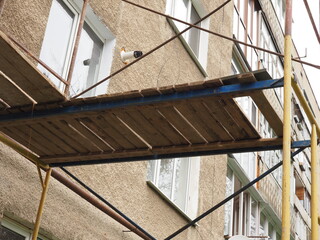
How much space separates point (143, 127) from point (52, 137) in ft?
3.30

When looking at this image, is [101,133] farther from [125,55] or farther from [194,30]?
[194,30]

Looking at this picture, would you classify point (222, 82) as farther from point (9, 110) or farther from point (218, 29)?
point (218, 29)

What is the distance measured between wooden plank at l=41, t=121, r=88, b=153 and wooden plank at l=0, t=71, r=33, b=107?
31cm

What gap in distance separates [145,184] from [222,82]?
464 cm

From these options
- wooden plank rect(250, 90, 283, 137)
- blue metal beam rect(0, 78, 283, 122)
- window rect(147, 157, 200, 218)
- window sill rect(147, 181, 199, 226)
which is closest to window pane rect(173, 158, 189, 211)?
window rect(147, 157, 200, 218)

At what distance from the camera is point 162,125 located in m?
5.43

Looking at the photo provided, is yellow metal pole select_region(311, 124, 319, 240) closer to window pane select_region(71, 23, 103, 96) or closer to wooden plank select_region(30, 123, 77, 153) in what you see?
wooden plank select_region(30, 123, 77, 153)

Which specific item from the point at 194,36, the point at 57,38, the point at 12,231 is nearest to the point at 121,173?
the point at 57,38

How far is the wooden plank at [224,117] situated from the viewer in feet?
16.3

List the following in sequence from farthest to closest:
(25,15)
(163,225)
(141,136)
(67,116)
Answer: (163,225), (25,15), (141,136), (67,116)

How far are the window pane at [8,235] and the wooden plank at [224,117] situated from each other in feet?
9.17

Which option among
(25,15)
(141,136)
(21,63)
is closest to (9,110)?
(21,63)

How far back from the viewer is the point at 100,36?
8.85m

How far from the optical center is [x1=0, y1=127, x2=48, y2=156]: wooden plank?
5.80 m
